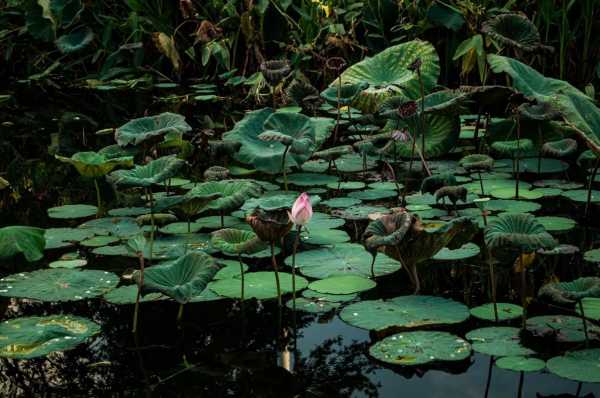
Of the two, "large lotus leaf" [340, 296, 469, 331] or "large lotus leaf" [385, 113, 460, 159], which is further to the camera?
"large lotus leaf" [385, 113, 460, 159]

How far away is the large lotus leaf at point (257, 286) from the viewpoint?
7.81ft

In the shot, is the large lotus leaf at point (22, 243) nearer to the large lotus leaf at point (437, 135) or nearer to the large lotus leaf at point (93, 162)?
the large lotus leaf at point (93, 162)

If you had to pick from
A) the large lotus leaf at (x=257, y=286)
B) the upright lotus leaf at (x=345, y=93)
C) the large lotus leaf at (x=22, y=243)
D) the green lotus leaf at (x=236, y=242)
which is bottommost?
the large lotus leaf at (x=257, y=286)

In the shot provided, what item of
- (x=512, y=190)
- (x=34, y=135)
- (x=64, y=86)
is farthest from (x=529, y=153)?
(x=64, y=86)

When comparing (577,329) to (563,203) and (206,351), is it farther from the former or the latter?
(563,203)

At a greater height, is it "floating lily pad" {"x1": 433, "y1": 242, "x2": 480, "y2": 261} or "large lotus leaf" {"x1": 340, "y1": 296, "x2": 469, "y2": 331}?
"floating lily pad" {"x1": 433, "y1": 242, "x2": 480, "y2": 261}

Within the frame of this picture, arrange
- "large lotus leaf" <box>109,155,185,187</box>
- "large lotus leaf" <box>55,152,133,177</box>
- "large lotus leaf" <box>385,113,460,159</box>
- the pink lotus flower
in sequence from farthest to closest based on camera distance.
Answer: "large lotus leaf" <box>385,113,460,159</box> < "large lotus leaf" <box>55,152,133,177</box> < "large lotus leaf" <box>109,155,185,187</box> < the pink lotus flower

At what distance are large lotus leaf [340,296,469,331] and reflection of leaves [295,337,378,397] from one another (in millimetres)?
95

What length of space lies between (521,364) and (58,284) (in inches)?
54.4

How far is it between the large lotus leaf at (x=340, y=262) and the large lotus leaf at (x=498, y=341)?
0.51 meters

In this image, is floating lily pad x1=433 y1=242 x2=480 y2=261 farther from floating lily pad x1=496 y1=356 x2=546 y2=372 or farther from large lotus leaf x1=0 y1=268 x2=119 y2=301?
large lotus leaf x1=0 y1=268 x2=119 y2=301

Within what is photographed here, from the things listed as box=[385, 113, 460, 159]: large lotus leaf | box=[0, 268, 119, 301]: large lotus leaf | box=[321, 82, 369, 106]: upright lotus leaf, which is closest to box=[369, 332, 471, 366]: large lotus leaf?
box=[0, 268, 119, 301]: large lotus leaf

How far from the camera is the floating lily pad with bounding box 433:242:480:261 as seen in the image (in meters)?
2.62

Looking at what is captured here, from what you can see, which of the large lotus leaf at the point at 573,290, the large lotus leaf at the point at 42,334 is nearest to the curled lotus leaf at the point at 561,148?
the large lotus leaf at the point at 573,290
